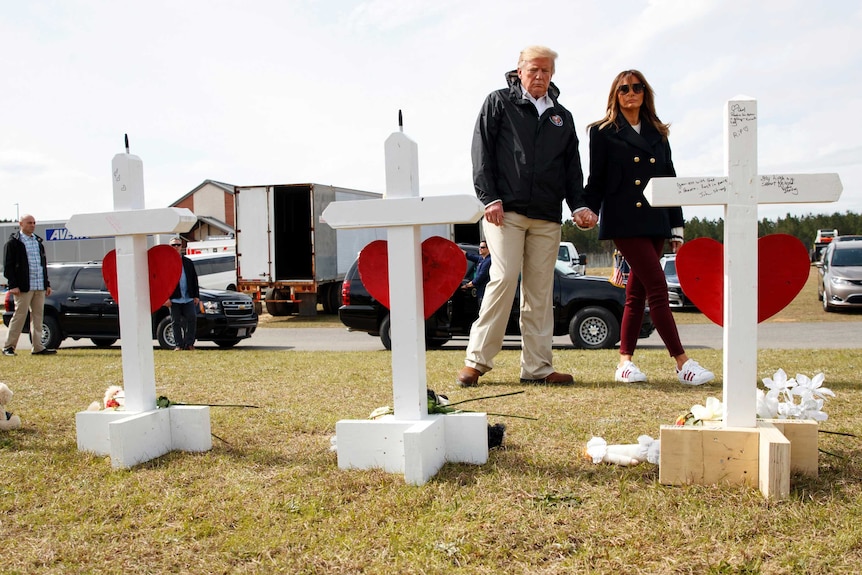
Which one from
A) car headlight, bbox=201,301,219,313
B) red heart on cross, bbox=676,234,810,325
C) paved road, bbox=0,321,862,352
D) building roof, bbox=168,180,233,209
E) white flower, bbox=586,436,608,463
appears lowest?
paved road, bbox=0,321,862,352

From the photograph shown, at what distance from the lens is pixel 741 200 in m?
2.82

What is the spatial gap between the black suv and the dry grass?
8.77 metres

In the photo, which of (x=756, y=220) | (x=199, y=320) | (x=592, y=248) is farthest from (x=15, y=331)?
(x=592, y=248)

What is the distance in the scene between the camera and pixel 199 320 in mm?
12516

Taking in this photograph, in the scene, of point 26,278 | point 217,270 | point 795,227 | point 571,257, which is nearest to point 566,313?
point 26,278

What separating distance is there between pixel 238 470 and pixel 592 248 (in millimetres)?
61537

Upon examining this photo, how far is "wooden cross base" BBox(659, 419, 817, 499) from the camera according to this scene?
8.92ft

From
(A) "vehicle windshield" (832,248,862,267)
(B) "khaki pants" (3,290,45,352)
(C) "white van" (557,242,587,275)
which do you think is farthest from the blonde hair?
(C) "white van" (557,242,587,275)

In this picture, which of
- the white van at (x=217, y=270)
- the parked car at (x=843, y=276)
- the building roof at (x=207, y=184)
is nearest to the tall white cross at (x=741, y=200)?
the parked car at (x=843, y=276)

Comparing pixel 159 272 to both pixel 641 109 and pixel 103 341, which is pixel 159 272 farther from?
pixel 103 341

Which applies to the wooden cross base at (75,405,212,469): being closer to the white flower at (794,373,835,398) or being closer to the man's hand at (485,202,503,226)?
the man's hand at (485,202,503,226)

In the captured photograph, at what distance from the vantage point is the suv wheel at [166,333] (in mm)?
12164

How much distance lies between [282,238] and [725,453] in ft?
56.9

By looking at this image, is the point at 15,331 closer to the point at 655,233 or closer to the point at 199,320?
the point at 199,320
